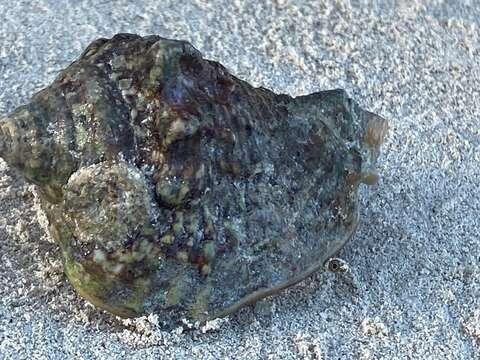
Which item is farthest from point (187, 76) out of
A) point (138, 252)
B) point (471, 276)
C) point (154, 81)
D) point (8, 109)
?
point (471, 276)

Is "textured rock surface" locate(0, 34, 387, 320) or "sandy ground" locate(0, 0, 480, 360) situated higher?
"textured rock surface" locate(0, 34, 387, 320)

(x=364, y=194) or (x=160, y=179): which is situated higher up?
(x=160, y=179)

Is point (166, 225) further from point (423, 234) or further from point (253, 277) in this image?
point (423, 234)

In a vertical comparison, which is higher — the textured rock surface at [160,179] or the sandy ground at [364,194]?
the textured rock surface at [160,179]
